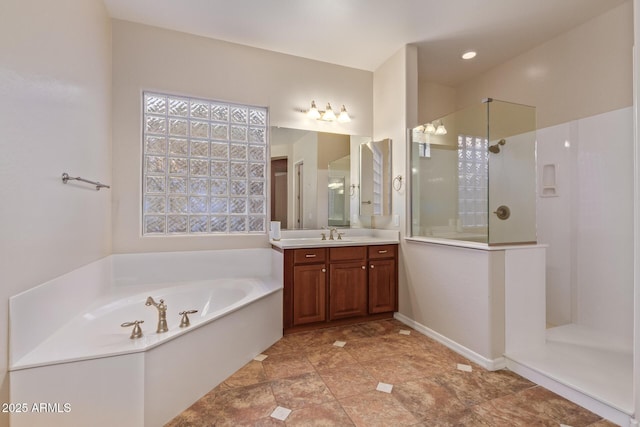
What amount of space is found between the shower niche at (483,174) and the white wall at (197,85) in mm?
1144

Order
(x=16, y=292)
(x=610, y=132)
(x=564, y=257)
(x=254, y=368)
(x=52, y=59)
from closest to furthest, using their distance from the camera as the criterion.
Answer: (x=16, y=292)
(x=52, y=59)
(x=254, y=368)
(x=610, y=132)
(x=564, y=257)

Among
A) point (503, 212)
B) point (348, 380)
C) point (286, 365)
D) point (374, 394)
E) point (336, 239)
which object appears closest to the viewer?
point (374, 394)

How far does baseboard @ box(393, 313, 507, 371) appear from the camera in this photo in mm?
2057

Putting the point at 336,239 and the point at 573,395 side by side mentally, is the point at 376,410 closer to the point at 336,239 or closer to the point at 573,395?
the point at 573,395

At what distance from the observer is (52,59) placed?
1.60m

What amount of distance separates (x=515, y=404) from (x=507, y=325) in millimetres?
578

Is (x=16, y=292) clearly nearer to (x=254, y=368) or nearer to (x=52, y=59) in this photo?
(x=52, y=59)

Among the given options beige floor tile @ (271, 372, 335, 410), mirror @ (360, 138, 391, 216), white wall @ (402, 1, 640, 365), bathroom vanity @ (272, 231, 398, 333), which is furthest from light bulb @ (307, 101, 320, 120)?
beige floor tile @ (271, 372, 335, 410)

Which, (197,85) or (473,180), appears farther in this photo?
(197,85)

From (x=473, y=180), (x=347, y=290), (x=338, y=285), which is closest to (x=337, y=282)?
(x=338, y=285)

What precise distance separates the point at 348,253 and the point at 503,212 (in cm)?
137

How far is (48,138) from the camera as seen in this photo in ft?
5.12

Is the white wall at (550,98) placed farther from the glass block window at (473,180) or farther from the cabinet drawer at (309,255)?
the cabinet drawer at (309,255)

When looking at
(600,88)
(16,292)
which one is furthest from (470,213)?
(16,292)
